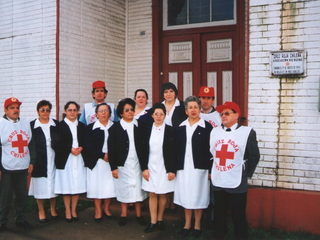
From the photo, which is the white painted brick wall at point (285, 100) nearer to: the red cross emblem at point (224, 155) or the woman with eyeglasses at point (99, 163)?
the red cross emblem at point (224, 155)

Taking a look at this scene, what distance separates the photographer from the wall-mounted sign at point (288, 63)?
161 inches

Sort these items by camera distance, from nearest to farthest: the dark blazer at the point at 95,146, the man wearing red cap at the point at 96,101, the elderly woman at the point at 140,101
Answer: the dark blazer at the point at 95,146
the elderly woman at the point at 140,101
the man wearing red cap at the point at 96,101

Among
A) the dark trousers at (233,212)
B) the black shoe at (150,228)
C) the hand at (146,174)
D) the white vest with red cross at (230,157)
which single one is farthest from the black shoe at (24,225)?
the white vest with red cross at (230,157)

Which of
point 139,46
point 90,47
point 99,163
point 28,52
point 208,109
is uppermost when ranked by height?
point 139,46

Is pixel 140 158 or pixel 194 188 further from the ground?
pixel 140 158

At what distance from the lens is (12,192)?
177 inches

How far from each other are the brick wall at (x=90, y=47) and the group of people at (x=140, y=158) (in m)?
1.23

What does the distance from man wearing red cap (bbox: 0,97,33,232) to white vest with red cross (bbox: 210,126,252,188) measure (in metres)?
2.52

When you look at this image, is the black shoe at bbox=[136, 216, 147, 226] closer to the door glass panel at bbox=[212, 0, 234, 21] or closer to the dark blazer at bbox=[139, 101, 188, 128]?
the dark blazer at bbox=[139, 101, 188, 128]

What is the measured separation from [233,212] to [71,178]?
228 centimetres

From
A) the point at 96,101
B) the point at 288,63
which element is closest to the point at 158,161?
the point at 96,101

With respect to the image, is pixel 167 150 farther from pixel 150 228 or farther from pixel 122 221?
pixel 122 221

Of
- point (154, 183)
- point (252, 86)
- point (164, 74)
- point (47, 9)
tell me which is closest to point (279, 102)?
point (252, 86)

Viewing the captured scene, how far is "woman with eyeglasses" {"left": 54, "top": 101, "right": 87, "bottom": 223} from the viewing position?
15.2ft
